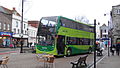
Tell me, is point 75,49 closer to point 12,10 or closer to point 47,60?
point 47,60

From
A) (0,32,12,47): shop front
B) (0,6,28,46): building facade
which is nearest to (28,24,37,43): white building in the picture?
(0,6,28,46): building facade

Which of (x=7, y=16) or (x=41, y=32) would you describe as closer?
(x=41, y=32)

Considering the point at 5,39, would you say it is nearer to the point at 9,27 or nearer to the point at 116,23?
the point at 9,27

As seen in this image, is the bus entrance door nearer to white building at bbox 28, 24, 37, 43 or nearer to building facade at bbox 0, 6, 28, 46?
building facade at bbox 0, 6, 28, 46

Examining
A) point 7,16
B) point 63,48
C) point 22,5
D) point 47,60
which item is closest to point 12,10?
point 7,16

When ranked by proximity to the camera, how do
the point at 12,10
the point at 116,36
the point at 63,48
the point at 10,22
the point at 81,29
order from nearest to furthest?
the point at 63,48, the point at 81,29, the point at 10,22, the point at 12,10, the point at 116,36

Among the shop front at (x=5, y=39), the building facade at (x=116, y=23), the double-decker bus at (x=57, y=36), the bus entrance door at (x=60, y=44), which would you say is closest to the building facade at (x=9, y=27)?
the shop front at (x=5, y=39)

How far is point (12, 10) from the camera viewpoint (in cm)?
5056

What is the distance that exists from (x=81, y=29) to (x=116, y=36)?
3284cm

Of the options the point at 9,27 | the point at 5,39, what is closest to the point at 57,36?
the point at 5,39

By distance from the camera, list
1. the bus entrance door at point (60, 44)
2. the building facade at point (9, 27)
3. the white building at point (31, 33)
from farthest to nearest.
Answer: the white building at point (31, 33), the building facade at point (9, 27), the bus entrance door at point (60, 44)

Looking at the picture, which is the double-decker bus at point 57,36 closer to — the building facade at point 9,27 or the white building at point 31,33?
the building facade at point 9,27

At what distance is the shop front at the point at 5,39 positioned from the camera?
42.0 metres

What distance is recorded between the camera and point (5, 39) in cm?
4325
